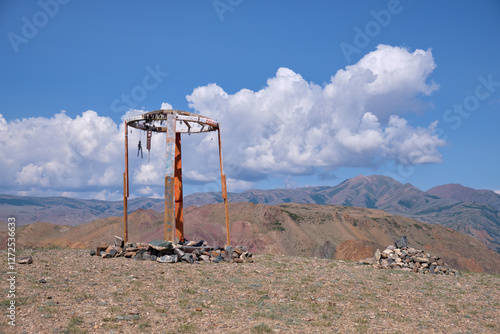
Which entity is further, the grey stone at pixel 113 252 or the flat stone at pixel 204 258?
the flat stone at pixel 204 258

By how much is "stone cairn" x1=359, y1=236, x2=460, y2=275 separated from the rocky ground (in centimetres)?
274

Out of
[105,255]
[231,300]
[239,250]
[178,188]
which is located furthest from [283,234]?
[231,300]

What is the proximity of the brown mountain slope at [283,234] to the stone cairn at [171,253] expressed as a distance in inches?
1128

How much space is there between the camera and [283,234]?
5462 cm

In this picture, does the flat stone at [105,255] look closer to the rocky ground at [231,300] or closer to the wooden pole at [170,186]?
the rocky ground at [231,300]

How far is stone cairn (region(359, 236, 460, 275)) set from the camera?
66.4 ft

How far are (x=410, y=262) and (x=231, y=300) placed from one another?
1338 centimetres

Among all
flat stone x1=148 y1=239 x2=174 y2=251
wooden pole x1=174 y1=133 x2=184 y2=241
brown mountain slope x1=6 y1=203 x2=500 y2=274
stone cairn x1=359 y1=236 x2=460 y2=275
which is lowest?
brown mountain slope x1=6 y1=203 x2=500 y2=274

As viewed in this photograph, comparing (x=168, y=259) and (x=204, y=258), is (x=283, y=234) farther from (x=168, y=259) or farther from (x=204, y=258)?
(x=168, y=259)

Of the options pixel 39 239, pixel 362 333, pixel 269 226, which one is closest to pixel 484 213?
pixel 269 226

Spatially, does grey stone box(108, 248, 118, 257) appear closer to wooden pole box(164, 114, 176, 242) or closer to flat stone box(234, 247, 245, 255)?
wooden pole box(164, 114, 176, 242)

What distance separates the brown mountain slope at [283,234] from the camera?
48.8 m

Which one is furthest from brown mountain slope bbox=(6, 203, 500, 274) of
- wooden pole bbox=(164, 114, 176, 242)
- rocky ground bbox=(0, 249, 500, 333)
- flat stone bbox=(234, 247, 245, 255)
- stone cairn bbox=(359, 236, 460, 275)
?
rocky ground bbox=(0, 249, 500, 333)

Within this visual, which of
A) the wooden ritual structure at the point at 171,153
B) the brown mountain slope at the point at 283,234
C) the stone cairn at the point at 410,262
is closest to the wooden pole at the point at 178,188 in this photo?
the wooden ritual structure at the point at 171,153
